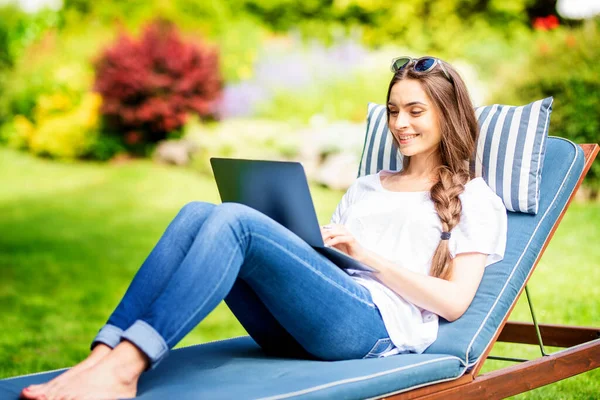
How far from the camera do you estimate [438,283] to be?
2344mm

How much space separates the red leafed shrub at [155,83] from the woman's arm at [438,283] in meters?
8.46

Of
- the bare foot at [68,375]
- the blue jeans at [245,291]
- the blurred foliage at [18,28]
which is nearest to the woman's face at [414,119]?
the blue jeans at [245,291]

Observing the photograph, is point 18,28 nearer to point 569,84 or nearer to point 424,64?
point 569,84

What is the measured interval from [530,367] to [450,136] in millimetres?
813

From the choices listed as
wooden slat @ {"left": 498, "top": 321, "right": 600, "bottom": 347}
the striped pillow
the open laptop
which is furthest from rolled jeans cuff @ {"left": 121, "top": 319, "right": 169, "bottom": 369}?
wooden slat @ {"left": 498, "top": 321, "right": 600, "bottom": 347}

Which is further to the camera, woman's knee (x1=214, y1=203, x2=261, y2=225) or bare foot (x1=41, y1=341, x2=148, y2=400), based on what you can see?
woman's knee (x1=214, y1=203, x2=261, y2=225)

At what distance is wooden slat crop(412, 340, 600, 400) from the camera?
2352 mm

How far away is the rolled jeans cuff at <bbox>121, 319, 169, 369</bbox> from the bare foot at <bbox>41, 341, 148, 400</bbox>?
26 mm

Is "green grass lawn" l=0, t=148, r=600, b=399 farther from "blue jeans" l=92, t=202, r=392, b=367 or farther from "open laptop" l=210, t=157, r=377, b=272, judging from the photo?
"open laptop" l=210, t=157, r=377, b=272

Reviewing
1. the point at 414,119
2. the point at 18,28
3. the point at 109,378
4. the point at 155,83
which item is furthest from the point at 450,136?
the point at 18,28

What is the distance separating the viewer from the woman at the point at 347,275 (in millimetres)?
1946

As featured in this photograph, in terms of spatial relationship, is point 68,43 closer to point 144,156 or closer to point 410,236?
point 144,156

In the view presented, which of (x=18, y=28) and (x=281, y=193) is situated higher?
(x=18, y=28)

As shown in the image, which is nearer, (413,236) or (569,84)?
(413,236)
